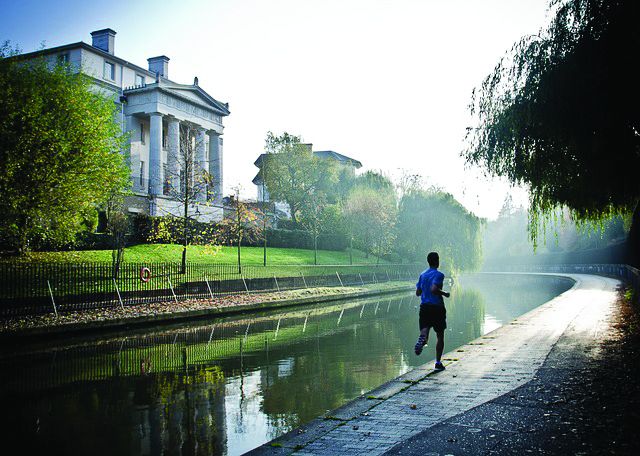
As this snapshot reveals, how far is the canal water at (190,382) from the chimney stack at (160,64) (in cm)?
4303

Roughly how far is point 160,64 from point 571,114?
51586 millimetres

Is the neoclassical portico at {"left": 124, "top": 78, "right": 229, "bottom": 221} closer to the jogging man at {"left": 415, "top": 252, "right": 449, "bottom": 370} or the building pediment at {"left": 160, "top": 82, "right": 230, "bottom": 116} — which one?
the building pediment at {"left": 160, "top": 82, "right": 230, "bottom": 116}

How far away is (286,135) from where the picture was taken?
6091 centimetres

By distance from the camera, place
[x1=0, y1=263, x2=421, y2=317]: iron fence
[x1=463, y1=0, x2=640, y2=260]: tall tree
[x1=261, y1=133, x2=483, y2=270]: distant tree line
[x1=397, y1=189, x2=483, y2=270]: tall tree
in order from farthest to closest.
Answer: [x1=397, y1=189, x2=483, y2=270]: tall tree, [x1=261, y1=133, x2=483, y2=270]: distant tree line, [x1=0, y1=263, x2=421, y2=317]: iron fence, [x1=463, y1=0, x2=640, y2=260]: tall tree

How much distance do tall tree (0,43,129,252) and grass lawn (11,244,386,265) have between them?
142 centimetres

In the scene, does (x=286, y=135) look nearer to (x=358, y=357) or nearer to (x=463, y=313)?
(x=463, y=313)

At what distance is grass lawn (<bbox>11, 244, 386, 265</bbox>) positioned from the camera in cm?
2670

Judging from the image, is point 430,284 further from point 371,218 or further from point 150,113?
point 150,113

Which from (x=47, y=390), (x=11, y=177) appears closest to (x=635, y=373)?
(x=47, y=390)

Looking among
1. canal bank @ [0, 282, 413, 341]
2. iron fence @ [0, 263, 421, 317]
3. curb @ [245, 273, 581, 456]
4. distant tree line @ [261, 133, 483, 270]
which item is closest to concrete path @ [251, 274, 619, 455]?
curb @ [245, 273, 581, 456]

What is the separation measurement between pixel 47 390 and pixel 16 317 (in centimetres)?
Result: 873

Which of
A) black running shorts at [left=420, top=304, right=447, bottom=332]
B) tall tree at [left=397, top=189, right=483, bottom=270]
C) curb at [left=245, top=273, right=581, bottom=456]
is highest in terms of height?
tall tree at [left=397, top=189, right=483, bottom=270]

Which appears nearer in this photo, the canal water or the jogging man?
the canal water

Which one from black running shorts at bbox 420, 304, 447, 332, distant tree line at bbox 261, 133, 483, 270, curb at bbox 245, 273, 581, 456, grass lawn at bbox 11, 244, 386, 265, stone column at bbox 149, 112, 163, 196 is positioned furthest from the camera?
distant tree line at bbox 261, 133, 483, 270
